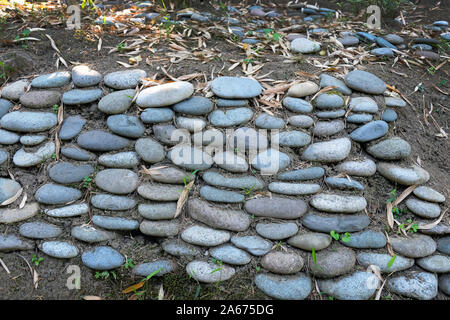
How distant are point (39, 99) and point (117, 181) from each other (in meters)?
0.85

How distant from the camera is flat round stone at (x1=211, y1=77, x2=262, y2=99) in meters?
2.68

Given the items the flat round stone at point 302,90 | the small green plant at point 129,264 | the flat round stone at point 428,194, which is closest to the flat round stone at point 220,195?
Answer: the small green plant at point 129,264

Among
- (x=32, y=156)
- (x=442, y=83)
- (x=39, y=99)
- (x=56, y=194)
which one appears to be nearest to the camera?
(x=56, y=194)

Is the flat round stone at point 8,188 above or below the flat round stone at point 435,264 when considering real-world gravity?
above

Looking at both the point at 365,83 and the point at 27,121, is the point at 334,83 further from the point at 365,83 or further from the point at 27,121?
the point at 27,121

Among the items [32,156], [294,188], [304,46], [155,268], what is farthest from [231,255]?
[304,46]

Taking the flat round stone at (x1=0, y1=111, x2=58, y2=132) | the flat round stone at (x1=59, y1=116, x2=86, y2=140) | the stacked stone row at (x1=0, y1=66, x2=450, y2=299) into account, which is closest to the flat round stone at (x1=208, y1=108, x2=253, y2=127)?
the stacked stone row at (x1=0, y1=66, x2=450, y2=299)

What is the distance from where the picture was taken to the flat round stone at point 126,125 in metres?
2.62

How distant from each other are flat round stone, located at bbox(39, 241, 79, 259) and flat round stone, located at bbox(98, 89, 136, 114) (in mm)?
922

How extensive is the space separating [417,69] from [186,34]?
1.99m

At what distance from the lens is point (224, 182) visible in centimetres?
251

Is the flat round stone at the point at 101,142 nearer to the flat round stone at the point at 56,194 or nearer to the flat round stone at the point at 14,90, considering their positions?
the flat round stone at the point at 56,194

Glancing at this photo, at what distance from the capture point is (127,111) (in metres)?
2.70

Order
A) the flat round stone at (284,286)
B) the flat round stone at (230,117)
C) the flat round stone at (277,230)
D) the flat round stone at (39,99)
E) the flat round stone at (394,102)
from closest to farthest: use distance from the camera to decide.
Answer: the flat round stone at (284,286) → the flat round stone at (277,230) → the flat round stone at (230,117) → the flat round stone at (39,99) → the flat round stone at (394,102)
